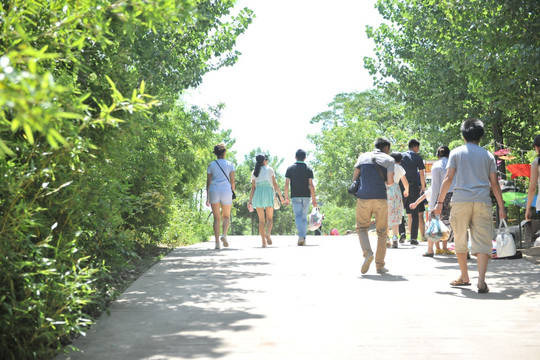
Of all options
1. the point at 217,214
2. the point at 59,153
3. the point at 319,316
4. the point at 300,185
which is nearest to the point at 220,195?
the point at 217,214

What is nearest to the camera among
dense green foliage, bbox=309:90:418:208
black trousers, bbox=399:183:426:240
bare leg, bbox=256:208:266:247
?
black trousers, bbox=399:183:426:240

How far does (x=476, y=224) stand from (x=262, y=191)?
27.3 feet

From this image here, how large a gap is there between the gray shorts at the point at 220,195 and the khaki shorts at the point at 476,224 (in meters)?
7.17

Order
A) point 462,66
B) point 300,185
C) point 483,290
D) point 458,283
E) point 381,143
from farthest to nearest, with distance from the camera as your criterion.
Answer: point 300,185 → point 462,66 → point 381,143 → point 458,283 → point 483,290

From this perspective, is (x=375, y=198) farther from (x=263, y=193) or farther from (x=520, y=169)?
(x=263, y=193)

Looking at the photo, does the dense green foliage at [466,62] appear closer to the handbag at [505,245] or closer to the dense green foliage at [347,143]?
the handbag at [505,245]

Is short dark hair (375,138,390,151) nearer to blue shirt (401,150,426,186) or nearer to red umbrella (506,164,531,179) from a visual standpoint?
blue shirt (401,150,426,186)

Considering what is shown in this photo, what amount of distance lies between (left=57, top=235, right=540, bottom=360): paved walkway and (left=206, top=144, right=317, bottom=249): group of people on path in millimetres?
4415

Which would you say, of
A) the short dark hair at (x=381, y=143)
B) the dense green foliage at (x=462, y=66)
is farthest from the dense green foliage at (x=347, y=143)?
the short dark hair at (x=381, y=143)

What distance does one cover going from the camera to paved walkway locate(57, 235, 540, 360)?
5234 mm

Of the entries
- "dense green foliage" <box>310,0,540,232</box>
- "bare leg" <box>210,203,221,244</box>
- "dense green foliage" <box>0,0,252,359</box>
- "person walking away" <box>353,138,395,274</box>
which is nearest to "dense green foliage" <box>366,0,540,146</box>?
"dense green foliage" <box>310,0,540,232</box>

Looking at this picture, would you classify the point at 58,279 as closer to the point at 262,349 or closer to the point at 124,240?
the point at 262,349

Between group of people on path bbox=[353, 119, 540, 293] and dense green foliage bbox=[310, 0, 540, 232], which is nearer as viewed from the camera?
group of people on path bbox=[353, 119, 540, 293]

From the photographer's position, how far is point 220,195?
48.5 feet
